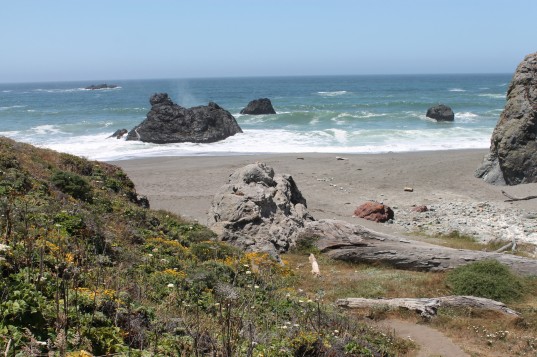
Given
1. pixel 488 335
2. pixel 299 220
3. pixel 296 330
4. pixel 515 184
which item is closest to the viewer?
pixel 296 330

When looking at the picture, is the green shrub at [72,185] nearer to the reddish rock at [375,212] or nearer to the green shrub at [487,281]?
the green shrub at [487,281]

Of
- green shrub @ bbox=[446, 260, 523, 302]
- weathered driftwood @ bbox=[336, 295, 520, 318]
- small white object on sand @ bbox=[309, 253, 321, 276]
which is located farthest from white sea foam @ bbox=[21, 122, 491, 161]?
weathered driftwood @ bbox=[336, 295, 520, 318]

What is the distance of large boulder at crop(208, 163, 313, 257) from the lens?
593 inches

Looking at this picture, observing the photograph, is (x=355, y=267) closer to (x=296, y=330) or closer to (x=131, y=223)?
(x=131, y=223)

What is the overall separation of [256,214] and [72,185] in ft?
18.0

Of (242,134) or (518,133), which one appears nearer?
(518,133)

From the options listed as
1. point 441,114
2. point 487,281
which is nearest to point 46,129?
point 441,114

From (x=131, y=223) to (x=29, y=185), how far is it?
245 cm

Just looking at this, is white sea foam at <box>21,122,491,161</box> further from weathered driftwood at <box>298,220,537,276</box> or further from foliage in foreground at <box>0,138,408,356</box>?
foliage in foreground at <box>0,138,408,356</box>

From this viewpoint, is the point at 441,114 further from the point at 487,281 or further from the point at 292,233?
the point at 487,281

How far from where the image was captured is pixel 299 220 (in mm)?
16500

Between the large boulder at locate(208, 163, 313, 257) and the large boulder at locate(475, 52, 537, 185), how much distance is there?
46.2ft

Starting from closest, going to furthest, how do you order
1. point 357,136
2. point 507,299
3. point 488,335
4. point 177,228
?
point 488,335
point 507,299
point 177,228
point 357,136

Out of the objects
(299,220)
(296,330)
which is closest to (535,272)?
(299,220)
